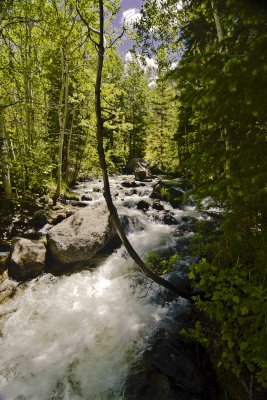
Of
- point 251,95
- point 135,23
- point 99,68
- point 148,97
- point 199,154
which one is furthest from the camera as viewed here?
point 148,97

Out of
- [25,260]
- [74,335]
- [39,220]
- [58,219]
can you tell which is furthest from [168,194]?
Answer: [74,335]

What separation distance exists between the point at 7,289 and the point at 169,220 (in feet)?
25.4

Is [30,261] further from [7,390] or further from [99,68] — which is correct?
[99,68]

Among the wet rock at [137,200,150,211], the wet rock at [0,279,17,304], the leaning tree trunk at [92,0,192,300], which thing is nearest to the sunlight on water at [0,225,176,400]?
the wet rock at [0,279,17,304]

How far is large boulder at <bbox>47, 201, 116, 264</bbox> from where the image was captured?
9.55 metres

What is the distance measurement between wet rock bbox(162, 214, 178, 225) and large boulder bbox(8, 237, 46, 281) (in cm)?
612

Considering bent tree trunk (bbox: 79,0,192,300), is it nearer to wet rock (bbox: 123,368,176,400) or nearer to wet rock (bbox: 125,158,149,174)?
wet rock (bbox: 123,368,176,400)

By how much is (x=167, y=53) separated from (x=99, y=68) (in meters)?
10.1

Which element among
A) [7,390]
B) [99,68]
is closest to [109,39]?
[99,68]

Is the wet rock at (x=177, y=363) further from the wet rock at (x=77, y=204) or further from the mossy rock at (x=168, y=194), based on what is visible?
the mossy rock at (x=168, y=194)

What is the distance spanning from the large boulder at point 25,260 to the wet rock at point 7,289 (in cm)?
25

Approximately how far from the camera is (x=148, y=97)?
38.3 m

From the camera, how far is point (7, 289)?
8102 millimetres

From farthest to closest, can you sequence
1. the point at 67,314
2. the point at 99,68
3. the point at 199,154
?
1. the point at 67,314
2. the point at 99,68
3. the point at 199,154
